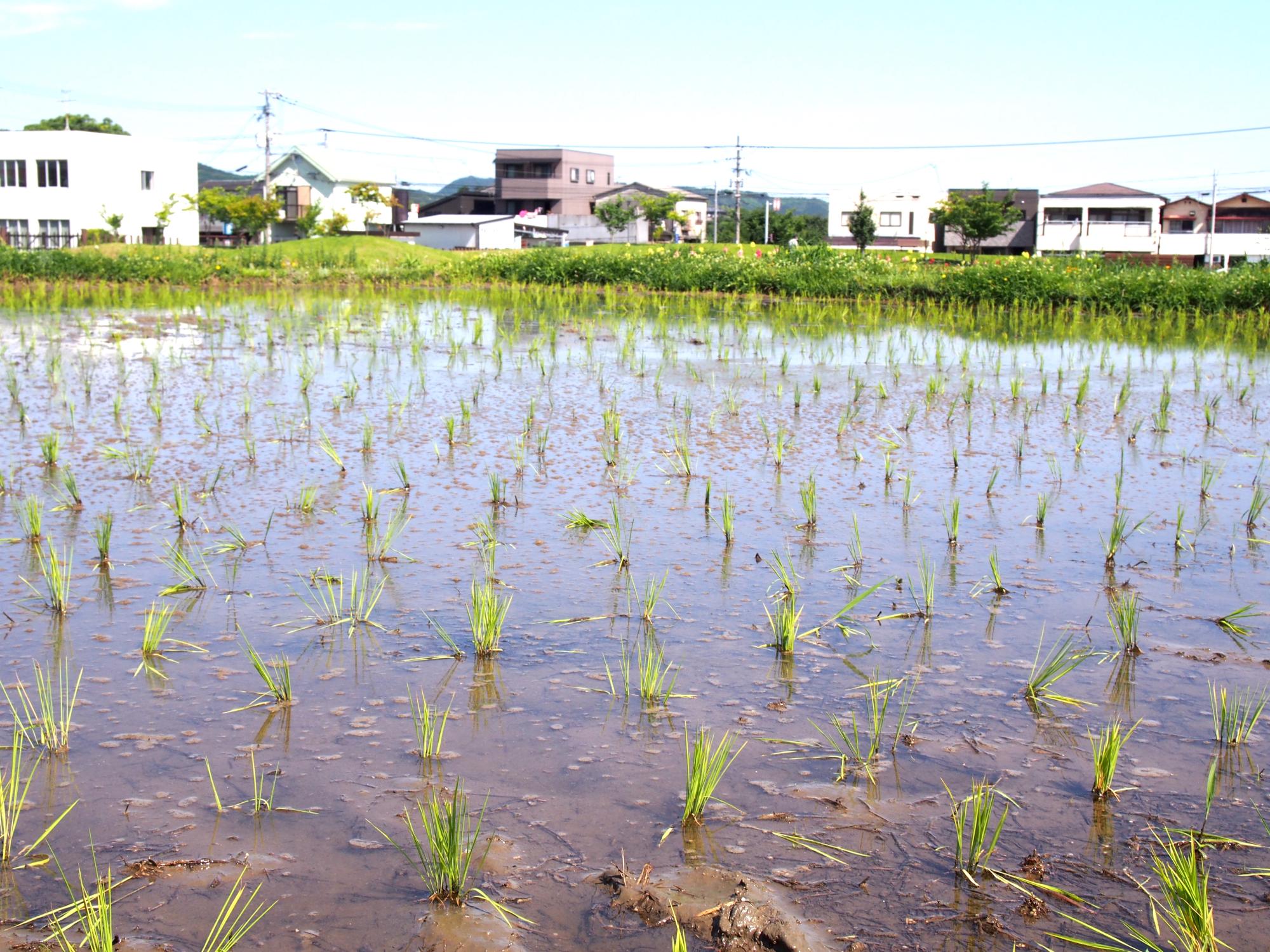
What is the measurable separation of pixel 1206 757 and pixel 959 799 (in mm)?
743

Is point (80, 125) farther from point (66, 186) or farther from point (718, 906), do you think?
point (718, 906)

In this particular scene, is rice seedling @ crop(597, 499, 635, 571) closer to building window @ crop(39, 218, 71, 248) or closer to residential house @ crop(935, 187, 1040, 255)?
building window @ crop(39, 218, 71, 248)

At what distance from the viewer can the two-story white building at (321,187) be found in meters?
48.8

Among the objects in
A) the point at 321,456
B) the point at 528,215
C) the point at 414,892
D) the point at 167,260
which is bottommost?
the point at 414,892

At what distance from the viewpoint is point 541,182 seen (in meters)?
58.3

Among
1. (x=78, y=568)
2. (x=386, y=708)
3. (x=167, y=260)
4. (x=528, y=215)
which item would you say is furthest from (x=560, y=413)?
(x=528, y=215)

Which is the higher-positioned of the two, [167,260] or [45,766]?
[167,260]

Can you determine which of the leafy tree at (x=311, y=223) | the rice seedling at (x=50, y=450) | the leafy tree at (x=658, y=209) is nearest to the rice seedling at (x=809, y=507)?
the rice seedling at (x=50, y=450)

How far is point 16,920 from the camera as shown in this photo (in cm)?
207

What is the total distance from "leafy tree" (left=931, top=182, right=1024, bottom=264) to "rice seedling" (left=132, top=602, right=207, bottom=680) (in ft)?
147

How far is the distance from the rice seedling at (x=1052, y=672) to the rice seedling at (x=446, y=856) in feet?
5.50

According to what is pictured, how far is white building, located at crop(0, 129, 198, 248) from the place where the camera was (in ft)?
120

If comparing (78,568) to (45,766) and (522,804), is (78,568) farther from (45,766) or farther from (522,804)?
(522,804)

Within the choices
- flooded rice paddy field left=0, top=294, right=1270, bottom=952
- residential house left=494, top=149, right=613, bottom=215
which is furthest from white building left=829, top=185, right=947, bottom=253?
flooded rice paddy field left=0, top=294, right=1270, bottom=952
